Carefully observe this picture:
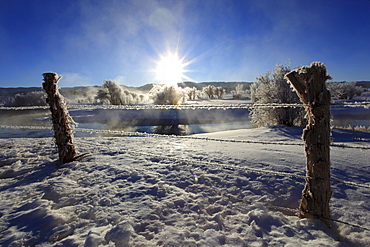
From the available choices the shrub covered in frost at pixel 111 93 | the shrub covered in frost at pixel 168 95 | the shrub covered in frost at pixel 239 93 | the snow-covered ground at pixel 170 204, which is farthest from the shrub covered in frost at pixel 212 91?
the snow-covered ground at pixel 170 204

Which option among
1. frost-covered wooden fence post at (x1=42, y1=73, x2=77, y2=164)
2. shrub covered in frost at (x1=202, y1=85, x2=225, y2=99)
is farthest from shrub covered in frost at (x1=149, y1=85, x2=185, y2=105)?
shrub covered in frost at (x1=202, y1=85, x2=225, y2=99)

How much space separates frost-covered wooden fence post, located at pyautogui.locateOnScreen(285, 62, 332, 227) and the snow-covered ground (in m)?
0.20

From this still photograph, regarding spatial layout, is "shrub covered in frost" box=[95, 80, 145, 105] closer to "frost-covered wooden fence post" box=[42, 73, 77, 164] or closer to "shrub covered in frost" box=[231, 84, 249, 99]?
"frost-covered wooden fence post" box=[42, 73, 77, 164]

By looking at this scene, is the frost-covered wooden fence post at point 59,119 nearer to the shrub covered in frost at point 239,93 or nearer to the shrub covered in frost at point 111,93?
the shrub covered in frost at point 111,93

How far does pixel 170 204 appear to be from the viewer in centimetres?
223

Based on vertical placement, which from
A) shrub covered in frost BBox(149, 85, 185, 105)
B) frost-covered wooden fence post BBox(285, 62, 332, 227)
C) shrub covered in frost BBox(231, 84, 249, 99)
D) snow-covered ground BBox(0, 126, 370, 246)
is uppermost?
shrub covered in frost BBox(231, 84, 249, 99)

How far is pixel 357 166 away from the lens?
3.34m

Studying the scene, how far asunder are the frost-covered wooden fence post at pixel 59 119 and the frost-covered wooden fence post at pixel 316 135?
4246 mm

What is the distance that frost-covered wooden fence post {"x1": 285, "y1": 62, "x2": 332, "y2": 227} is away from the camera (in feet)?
5.62

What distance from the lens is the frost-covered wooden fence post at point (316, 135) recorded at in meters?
1.71

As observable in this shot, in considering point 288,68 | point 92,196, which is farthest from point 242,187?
point 288,68

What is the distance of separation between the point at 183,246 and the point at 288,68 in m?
11.8

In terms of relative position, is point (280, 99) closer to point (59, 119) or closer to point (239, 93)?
point (59, 119)

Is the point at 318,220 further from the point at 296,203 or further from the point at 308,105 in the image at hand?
the point at 308,105
